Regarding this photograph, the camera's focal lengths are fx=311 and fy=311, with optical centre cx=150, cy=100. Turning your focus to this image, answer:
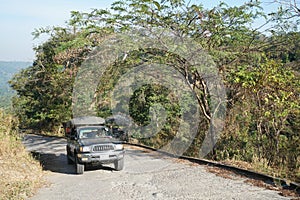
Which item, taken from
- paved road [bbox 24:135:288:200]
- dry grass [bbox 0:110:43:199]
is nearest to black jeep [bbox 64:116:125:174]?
paved road [bbox 24:135:288:200]

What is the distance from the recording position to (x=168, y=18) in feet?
36.3

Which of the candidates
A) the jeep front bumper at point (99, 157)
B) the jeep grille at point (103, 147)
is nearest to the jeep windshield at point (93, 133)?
the jeep grille at point (103, 147)

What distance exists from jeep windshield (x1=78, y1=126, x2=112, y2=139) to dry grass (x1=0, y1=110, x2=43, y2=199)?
1.70 metres

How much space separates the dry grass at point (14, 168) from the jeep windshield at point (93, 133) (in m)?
1.70

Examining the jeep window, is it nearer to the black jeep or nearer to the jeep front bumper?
the black jeep

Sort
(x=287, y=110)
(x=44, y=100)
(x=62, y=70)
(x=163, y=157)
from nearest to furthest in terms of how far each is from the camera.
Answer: (x=287, y=110) < (x=163, y=157) < (x=62, y=70) < (x=44, y=100)

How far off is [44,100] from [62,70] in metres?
3.70

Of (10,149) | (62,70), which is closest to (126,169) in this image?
(10,149)

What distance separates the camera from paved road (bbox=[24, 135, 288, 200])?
689cm

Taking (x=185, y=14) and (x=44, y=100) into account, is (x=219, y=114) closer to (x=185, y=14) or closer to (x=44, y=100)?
(x=185, y=14)

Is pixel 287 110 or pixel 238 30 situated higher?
pixel 238 30

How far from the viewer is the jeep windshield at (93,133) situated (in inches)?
406

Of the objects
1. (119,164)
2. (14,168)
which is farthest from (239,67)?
(14,168)

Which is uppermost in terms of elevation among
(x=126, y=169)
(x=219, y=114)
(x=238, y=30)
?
(x=238, y=30)
